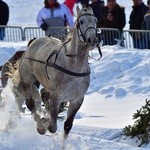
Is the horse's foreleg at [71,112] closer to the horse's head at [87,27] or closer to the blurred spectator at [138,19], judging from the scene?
the horse's head at [87,27]

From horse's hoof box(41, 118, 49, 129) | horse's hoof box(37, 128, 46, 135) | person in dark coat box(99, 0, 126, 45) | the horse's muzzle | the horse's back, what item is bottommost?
horse's hoof box(37, 128, 46, 135)

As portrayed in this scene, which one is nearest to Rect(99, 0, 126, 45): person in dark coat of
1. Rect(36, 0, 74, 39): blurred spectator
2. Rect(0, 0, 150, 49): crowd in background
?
Rect(0, 0, 150, 49): crowd in background

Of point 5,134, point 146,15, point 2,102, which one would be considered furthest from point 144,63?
point 5,134

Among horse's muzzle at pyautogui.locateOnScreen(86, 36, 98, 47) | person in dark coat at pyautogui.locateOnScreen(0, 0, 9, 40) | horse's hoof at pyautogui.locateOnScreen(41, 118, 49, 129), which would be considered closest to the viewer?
horse's muzzle at pyautogui.locateOnScreen(86, 36, 98, 47)

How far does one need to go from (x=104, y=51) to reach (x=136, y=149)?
237 inches

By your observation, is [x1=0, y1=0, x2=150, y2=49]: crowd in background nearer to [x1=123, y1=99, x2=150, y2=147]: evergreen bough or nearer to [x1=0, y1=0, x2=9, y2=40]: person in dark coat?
[x1=0, y1=0, x2=9, y2=40]: person in dark coat

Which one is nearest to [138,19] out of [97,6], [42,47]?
[97,6]

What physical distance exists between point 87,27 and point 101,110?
13.9ft

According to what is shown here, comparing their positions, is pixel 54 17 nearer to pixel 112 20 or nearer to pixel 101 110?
pixel 112 20

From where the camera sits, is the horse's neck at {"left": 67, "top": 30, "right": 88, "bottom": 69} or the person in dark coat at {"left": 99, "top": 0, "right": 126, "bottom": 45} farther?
the person in dark coat at {"left": 99, "top": 0, "right": 126, "bottom": 45}

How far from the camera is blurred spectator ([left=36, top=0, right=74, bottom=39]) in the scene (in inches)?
634

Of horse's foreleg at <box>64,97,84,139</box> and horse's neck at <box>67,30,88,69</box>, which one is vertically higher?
horse's neck at <box>67,30,88,69</box>

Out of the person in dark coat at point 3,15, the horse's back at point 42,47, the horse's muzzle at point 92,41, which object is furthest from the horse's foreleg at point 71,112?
the person in dark coat at point 3,15

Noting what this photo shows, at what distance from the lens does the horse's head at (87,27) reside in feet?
29.9
